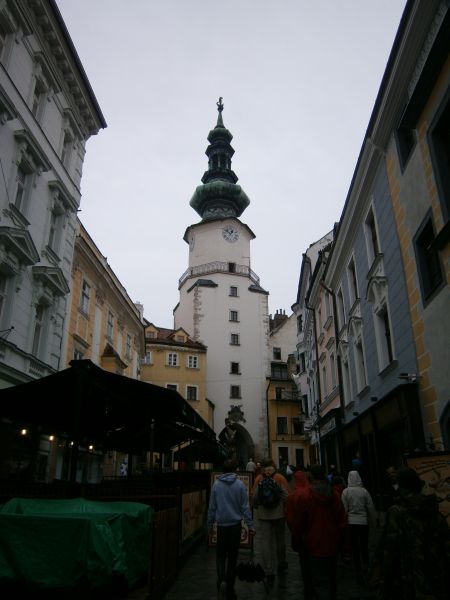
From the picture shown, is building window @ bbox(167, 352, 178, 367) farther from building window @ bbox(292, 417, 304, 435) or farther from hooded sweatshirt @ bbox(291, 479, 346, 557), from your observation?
hooded sweatshirt @ bbox(291, 479, 346, 557)

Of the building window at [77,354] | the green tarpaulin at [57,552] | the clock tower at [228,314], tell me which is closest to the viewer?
the green tarpaulin at [57,552]

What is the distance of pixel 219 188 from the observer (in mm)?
58156

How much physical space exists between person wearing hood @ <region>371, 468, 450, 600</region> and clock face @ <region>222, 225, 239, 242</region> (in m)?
51.5

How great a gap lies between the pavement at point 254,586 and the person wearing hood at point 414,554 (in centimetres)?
256

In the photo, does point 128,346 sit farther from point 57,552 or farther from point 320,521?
point 320,521

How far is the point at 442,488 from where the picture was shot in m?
6.52

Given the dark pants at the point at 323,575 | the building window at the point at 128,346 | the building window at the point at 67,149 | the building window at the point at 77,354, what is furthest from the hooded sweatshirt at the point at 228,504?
the building window at the point at 128,346

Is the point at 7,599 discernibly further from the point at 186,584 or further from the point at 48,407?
the point at 48,407

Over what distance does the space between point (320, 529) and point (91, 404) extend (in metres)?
7.83

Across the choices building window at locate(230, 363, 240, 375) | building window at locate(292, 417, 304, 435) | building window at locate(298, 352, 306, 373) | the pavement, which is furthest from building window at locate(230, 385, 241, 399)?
the pavement

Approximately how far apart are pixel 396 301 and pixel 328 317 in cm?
1063

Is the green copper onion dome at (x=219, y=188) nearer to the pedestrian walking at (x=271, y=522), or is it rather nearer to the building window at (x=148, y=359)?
the building window at (x=148, y=359)

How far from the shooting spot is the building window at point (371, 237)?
51.9 ft

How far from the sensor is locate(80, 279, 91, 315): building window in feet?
71.5
